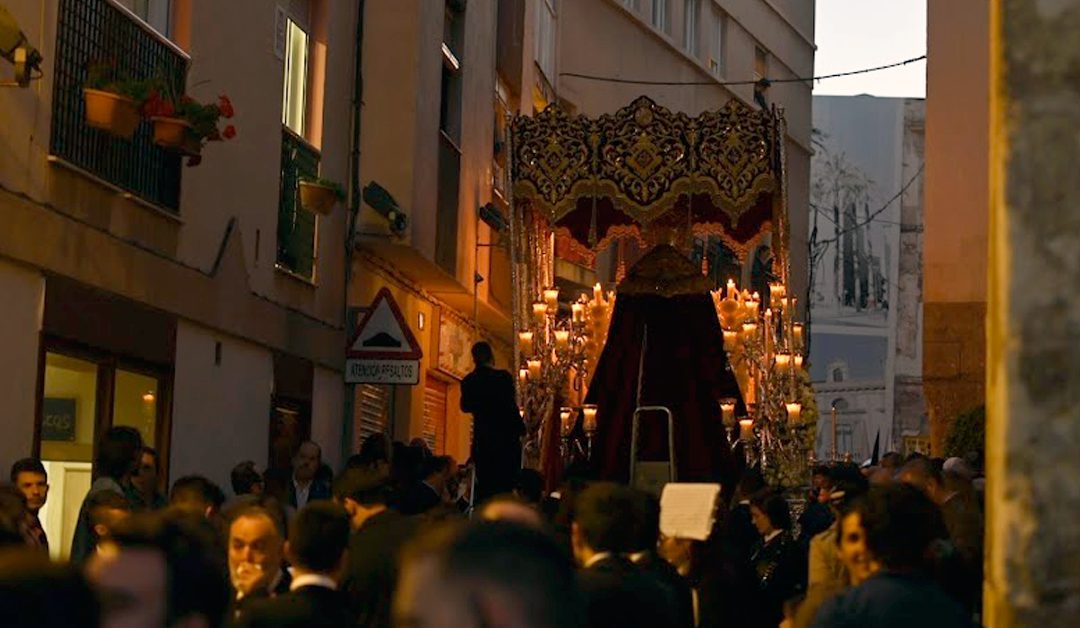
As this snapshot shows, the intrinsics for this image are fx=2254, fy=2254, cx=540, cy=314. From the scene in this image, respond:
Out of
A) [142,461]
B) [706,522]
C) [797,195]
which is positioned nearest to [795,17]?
[797,195]

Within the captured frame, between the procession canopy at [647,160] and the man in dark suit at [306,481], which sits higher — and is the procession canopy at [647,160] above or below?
above

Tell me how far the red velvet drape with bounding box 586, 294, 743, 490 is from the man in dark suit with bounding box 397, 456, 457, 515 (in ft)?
22.3

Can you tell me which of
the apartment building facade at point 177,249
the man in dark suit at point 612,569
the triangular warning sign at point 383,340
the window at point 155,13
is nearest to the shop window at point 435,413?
the apartment building facade at point 177,249

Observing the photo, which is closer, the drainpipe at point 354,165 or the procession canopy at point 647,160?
the drainpipe at point 354,165

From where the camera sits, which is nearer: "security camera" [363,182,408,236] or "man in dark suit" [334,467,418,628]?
"man in dark suit" [334,467,418,628]

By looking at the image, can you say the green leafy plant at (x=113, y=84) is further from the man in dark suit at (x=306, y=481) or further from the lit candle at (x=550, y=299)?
the lit candle at (x=550, y=299)

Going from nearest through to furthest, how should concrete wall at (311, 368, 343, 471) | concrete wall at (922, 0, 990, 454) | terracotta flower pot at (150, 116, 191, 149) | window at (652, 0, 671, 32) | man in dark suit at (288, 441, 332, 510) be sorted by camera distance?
terracotta flower pot at (150, 116, 191, 149)
man in dark suit at (288, 441, 332, 510)
concrete wall at (311, 368, 343, 471)
concrete wall at (922, 0, 990, 454)
window at (652, 0, 671, 32)

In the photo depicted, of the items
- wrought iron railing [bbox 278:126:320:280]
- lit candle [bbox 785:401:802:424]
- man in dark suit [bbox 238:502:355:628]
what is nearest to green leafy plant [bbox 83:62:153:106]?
wrought iron railing [bbox 278:126:320:280]

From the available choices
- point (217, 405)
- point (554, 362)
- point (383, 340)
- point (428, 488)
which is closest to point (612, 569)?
point (428, 488)

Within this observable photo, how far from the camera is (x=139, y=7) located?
15.7 meters

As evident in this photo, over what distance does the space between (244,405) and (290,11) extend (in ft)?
12.0

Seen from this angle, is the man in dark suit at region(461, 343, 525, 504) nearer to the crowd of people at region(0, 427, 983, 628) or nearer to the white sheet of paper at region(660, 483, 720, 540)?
the crowd of people at region(0, 427, 983, 628)

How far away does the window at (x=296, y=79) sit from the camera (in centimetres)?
1972

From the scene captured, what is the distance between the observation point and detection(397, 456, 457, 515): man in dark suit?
35.3ft
